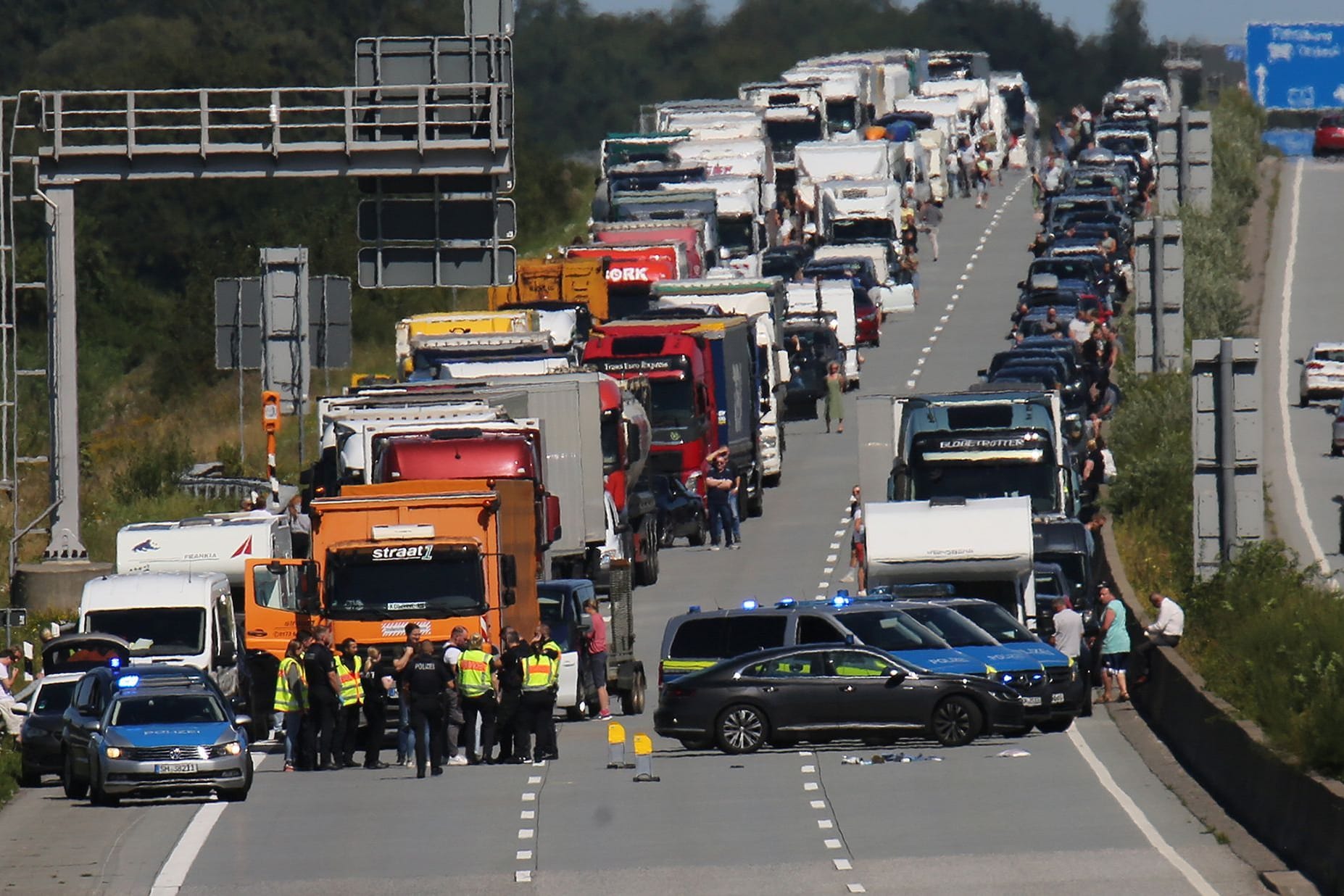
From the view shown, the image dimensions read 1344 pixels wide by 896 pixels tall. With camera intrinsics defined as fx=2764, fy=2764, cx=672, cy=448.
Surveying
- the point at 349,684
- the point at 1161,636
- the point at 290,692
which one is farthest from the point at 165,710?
the point at 1161,636

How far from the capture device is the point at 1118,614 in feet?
97.3

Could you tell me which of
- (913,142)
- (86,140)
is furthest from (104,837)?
(86,140)

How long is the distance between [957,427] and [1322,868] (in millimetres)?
20268

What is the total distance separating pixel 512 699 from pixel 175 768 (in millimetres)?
3651

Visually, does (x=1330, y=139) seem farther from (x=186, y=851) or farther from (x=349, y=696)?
(x=186, y=851)

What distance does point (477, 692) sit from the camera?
2592 cm

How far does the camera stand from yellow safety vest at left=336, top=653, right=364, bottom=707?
26.1m

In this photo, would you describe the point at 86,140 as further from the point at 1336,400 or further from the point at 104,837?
the point at 104,837

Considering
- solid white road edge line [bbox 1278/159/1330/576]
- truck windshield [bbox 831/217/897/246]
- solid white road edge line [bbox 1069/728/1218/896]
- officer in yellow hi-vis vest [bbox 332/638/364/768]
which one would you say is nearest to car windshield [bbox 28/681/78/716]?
officer in yellow hi-vis vest [bbox 332/638/364/768]

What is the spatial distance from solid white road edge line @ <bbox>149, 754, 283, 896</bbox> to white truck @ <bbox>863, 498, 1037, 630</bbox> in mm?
10390

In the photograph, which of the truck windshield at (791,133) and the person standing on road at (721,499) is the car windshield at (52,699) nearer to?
the person standing on road at (721,499)

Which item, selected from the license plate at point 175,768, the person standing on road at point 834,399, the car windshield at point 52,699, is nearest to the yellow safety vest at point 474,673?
the license plate at point 175,768

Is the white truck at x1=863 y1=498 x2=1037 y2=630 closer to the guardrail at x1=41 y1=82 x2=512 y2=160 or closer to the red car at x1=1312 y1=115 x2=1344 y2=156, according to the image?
the guardrail at x1=41 y1=82 x2=512 y2=160

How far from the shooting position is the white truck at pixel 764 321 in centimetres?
4856
